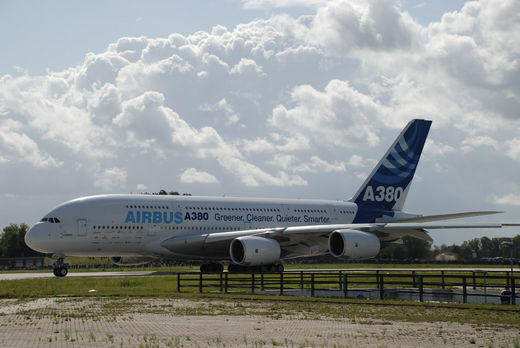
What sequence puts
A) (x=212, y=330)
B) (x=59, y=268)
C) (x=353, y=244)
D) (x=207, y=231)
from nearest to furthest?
(x=212, y=330) → (x=353, y=244) → (x=59, y=268) → (x=207, y=231)

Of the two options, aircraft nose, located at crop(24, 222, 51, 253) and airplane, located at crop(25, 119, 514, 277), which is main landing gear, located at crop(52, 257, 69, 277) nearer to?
airplane, located at crop(25, 119, 514, 277)

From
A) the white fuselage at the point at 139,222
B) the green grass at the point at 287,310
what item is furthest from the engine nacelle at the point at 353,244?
the green grass at the point at 287,310

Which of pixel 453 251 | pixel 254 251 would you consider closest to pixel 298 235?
pixel 254 251

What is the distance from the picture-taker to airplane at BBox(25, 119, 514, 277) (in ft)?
120

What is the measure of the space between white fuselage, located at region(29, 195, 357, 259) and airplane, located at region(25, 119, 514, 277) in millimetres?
54

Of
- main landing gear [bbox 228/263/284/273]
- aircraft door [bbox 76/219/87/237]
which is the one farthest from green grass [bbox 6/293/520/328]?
main landing gear [bbox 228/263/284/273]

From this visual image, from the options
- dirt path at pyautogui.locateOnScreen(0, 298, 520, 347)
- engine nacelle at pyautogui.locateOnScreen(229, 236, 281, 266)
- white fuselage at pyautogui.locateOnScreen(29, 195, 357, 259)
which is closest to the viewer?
dirt path at pyautogui.locateOnScreen(0, 298, 520, 347)

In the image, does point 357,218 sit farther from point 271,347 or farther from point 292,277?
point 271,347

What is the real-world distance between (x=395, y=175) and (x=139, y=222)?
19715 millimetres

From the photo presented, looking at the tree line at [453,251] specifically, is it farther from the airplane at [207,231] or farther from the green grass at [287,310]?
the green grass at [287,310]

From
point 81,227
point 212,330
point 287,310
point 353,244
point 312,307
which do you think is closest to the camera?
point 212,330

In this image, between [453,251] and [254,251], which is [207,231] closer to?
[254,251]

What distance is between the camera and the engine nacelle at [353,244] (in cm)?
3475

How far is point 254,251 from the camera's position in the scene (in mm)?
35938
